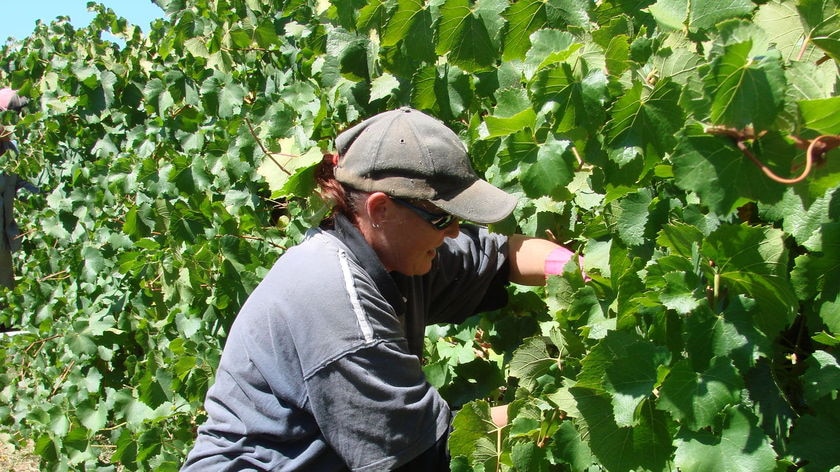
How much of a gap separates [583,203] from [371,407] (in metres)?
0.66

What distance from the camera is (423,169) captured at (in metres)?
1.93

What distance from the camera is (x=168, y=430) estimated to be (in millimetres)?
3641

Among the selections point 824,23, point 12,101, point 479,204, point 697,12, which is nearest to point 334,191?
point 479,204

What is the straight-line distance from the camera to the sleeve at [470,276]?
2291 millimetres

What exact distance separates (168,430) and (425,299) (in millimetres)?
1808

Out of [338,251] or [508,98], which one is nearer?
[508,98]

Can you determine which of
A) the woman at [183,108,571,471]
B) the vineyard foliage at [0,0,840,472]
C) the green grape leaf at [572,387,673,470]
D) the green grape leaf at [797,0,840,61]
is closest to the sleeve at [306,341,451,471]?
the woman at [183,108,571,471]

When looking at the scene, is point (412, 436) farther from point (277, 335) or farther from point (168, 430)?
point (168, 430)

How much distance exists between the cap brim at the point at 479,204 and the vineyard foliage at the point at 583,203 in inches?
3.2

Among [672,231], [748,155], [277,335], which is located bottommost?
[277,335]

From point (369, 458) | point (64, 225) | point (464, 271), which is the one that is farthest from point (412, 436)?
point (64, 225)

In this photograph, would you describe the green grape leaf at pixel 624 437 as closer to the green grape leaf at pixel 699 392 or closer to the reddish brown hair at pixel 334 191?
the green grape leaf at pixel 699 392

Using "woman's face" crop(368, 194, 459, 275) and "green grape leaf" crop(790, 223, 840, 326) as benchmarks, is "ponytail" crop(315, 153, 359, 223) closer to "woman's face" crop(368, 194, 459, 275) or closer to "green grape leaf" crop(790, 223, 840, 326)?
"woman's face" crop(368, 194, 459, 275)

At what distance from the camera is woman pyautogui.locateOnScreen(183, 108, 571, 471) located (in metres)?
1.89
